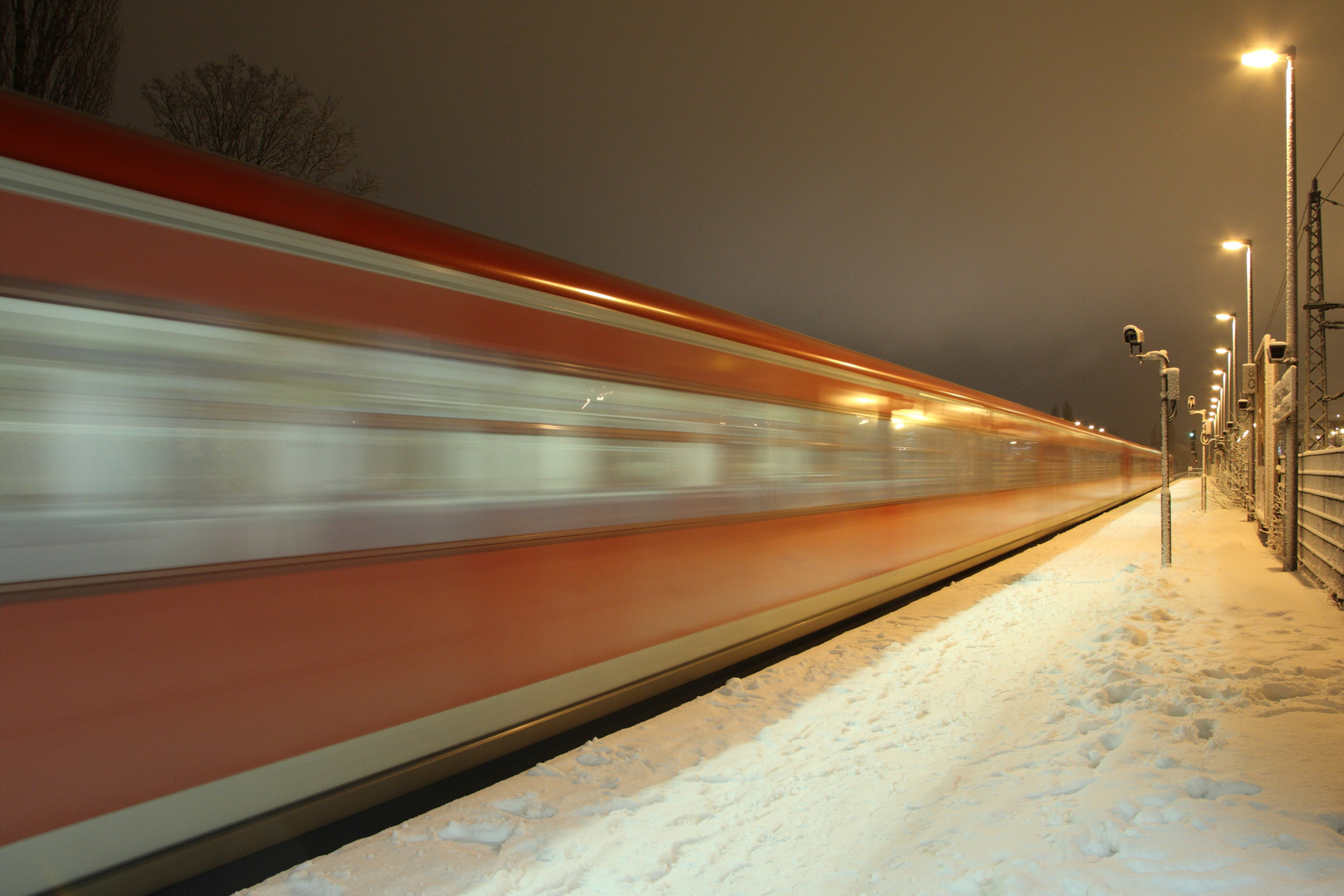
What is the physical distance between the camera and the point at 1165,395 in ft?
33.6

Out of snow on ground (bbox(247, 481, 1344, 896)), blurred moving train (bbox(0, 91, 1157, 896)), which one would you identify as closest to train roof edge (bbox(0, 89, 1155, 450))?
blurred moving train (bbox(0, 91, 1157, 896))

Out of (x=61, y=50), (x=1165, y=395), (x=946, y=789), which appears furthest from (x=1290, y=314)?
(x=61, y=50)

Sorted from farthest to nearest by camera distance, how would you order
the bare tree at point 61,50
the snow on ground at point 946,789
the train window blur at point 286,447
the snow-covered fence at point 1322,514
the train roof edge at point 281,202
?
the bare tree at point 61,50
the snow-covered fence at point 1322,514
the snow on ground at point 946,789
the train roof edge at point 281,202
the train window blur at point 286,447

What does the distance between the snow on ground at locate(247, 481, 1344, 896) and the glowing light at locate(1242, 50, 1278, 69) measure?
6.16m

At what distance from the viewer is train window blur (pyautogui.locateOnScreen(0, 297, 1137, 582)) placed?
7.71 ft

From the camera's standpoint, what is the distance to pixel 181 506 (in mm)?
2584

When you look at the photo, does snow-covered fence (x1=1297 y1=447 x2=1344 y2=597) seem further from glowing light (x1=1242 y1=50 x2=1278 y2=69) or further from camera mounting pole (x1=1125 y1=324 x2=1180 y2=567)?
glowing light (x1=1242 y1=50 x2=1278 y2=69)

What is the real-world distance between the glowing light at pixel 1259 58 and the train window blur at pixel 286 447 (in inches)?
319

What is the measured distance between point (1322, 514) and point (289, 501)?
9.81 meters

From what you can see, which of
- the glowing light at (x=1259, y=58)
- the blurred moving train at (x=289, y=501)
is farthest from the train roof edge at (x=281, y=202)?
the glowing light at (x=1259, y=58)

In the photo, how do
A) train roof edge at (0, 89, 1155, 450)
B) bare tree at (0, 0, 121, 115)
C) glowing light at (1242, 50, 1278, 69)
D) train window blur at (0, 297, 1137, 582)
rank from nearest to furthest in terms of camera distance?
train window blur at (0, 297, 1137, 582)
train roof edge at (0, 89, 1155, 450)
glowing light at (1242, 50, 1278, 69)
bare tree at (0, 0, 121, 115)

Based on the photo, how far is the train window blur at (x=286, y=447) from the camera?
2.35 meters

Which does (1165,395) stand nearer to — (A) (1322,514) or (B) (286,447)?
(A) (1322,514)

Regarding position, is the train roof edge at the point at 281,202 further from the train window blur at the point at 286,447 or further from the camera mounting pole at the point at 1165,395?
the camera mounting pole at the point at 1165,395
